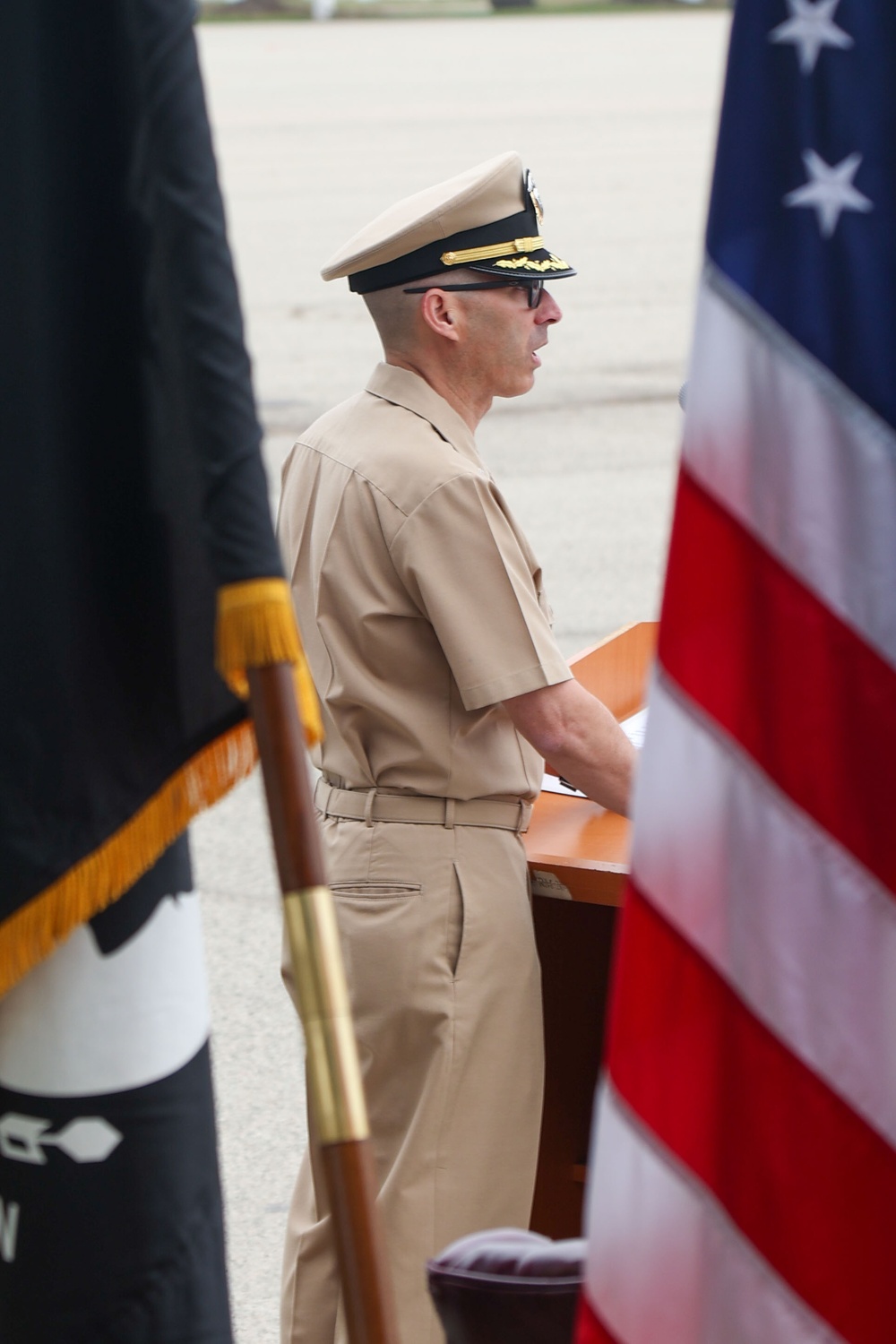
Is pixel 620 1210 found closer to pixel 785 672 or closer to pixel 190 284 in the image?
pixel 785 672

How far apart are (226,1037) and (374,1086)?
166 cm

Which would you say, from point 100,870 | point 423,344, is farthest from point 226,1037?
point 100,870

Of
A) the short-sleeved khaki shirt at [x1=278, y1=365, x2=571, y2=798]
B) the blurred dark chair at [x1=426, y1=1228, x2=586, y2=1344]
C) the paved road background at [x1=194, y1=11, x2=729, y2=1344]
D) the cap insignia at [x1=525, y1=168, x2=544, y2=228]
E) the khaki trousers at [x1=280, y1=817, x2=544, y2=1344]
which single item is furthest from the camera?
the paved road background at [x1=194, y1=11, x2=729, y2=1344]

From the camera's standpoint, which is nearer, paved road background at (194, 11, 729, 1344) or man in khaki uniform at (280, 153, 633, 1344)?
man in khaki uniform at (280, 153, 633, 1344)

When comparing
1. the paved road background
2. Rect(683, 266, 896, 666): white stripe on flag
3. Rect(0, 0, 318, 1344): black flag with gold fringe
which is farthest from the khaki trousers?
Rect(683, 266, 896, 666): white stripe on flag

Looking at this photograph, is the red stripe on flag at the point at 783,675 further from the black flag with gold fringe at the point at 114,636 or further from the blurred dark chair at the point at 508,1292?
the blurred dark chair at the point at 508,1292

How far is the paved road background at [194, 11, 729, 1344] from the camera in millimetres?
4422

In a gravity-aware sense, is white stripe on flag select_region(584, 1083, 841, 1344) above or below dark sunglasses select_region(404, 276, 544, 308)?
below

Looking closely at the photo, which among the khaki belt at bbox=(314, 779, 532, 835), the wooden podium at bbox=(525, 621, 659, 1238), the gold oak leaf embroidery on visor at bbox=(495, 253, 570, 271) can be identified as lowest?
the wooden podium at bbox=(525, 621, 659, 1238)

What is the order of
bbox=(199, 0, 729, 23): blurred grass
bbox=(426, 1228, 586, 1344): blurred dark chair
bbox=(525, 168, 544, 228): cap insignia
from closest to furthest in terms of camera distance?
bbox=(426, 1228, 586, 1344): blurred dark chair, bbox=(525, 168, 544, 228): cap insignia, bbox=(199, 0, 729, 23): blurred grass

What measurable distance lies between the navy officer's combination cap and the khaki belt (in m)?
0.83

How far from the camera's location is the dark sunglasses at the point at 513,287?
2.88 meters

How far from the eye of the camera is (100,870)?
1.53 m

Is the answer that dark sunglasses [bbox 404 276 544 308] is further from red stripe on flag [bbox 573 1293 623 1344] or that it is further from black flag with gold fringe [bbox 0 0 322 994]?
red stripe on flag [bbox 573 1293 623 1344]
